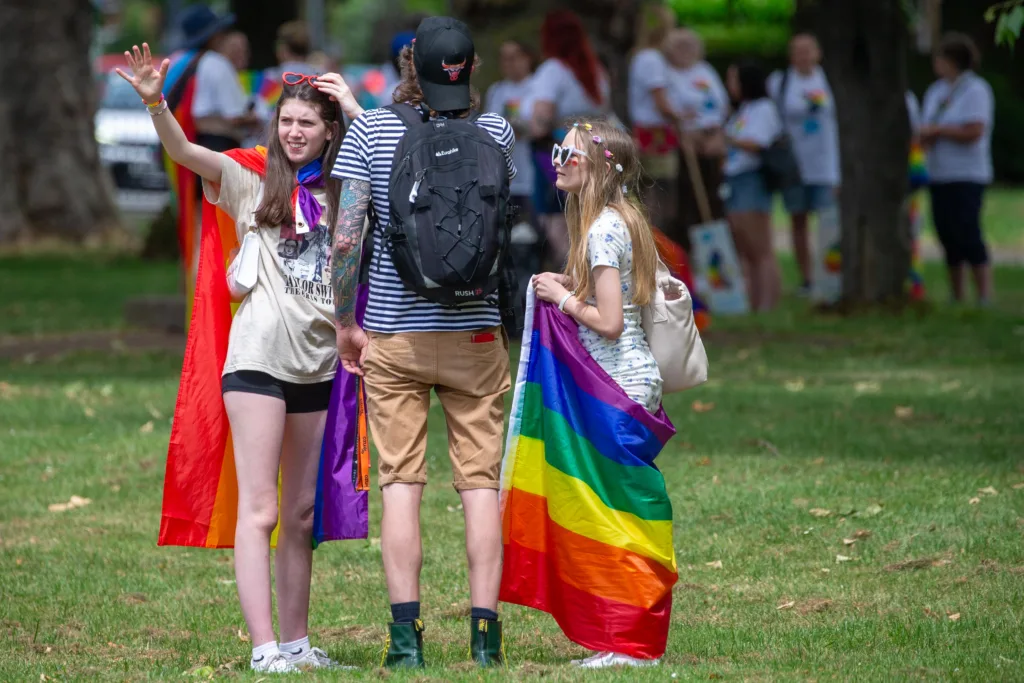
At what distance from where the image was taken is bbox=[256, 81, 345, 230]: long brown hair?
16.4 ft

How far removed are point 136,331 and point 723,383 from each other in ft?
18.4

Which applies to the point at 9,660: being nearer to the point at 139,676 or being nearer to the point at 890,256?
the point at 139,676

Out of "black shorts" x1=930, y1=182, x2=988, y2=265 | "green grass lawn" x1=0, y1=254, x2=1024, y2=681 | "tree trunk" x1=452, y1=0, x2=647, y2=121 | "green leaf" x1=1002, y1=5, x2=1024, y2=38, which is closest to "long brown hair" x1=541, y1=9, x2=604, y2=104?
"tree trunk" x1=452, y1=0, x2=647, y2=121

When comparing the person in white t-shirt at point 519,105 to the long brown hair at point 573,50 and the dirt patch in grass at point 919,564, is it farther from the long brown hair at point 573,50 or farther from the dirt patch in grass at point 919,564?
the dirt patch in grass at point 919,564

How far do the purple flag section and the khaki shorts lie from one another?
25 centimetres

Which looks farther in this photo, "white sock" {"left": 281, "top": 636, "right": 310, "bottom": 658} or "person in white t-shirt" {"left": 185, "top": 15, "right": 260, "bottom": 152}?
"person in white t-shirt" {"left": 185, "top": 15, "right": 260, "bottom": 152}

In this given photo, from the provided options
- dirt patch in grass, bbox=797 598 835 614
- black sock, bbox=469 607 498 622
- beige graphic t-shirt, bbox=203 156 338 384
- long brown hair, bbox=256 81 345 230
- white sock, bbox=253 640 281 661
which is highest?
long brown hair, bbox=256 81 345 230

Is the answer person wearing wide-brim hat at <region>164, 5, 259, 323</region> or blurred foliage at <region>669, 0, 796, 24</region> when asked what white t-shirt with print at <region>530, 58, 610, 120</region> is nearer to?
person wearing wide-brim hat at <region>164, 5, 259, 323</region>

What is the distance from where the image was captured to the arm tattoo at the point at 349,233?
15.7 feet

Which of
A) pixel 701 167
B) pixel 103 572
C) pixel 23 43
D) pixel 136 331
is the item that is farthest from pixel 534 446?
pixel 23 43

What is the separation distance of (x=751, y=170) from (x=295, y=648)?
1034 cm

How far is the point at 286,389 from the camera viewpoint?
5.04m

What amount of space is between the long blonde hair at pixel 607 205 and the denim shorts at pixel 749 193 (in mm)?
9922

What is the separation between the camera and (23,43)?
897 inches
